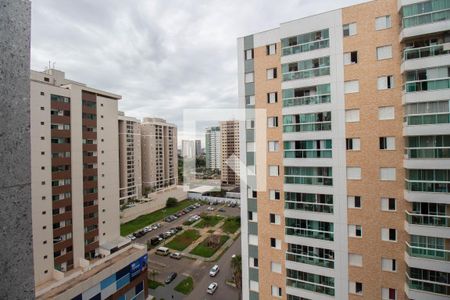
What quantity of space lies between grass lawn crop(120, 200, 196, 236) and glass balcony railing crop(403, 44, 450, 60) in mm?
33750

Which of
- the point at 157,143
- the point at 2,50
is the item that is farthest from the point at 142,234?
the point at 2,50

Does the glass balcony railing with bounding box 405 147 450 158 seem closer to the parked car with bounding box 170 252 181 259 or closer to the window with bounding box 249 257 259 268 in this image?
the window with bounding box 249 257 259 268

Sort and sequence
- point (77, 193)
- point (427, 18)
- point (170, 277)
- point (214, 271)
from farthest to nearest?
point (214, 271) < point (170, 277) < point (77, 193) < point (427, 18)

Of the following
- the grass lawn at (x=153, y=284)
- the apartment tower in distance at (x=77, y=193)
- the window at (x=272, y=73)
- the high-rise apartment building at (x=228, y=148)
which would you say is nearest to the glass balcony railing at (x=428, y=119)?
the window at (x=272, y=73)

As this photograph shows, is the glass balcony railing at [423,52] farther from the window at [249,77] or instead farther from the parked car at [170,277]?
the parked car at [170,277]

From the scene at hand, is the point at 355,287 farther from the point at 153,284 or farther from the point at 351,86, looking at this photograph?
the point at 153,284

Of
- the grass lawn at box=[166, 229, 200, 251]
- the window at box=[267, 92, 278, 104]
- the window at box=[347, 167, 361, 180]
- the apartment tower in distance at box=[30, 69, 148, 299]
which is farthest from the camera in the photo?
the grass lawn at box=[166, 229, 200, 251]

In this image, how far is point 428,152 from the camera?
328 inches

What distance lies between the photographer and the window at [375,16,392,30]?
873cm

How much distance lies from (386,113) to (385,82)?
3.78 ft

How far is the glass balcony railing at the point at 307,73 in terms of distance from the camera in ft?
31.8

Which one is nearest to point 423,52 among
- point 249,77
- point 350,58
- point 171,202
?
point 350,58

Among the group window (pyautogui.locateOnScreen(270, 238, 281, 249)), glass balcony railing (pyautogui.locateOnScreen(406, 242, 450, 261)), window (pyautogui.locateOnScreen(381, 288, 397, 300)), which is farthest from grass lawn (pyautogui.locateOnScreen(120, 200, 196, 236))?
glass balcony railing (pyautogui.locateOnScreen(406, 242, 450, 261))

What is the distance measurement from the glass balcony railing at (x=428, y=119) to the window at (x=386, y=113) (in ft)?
1.55
